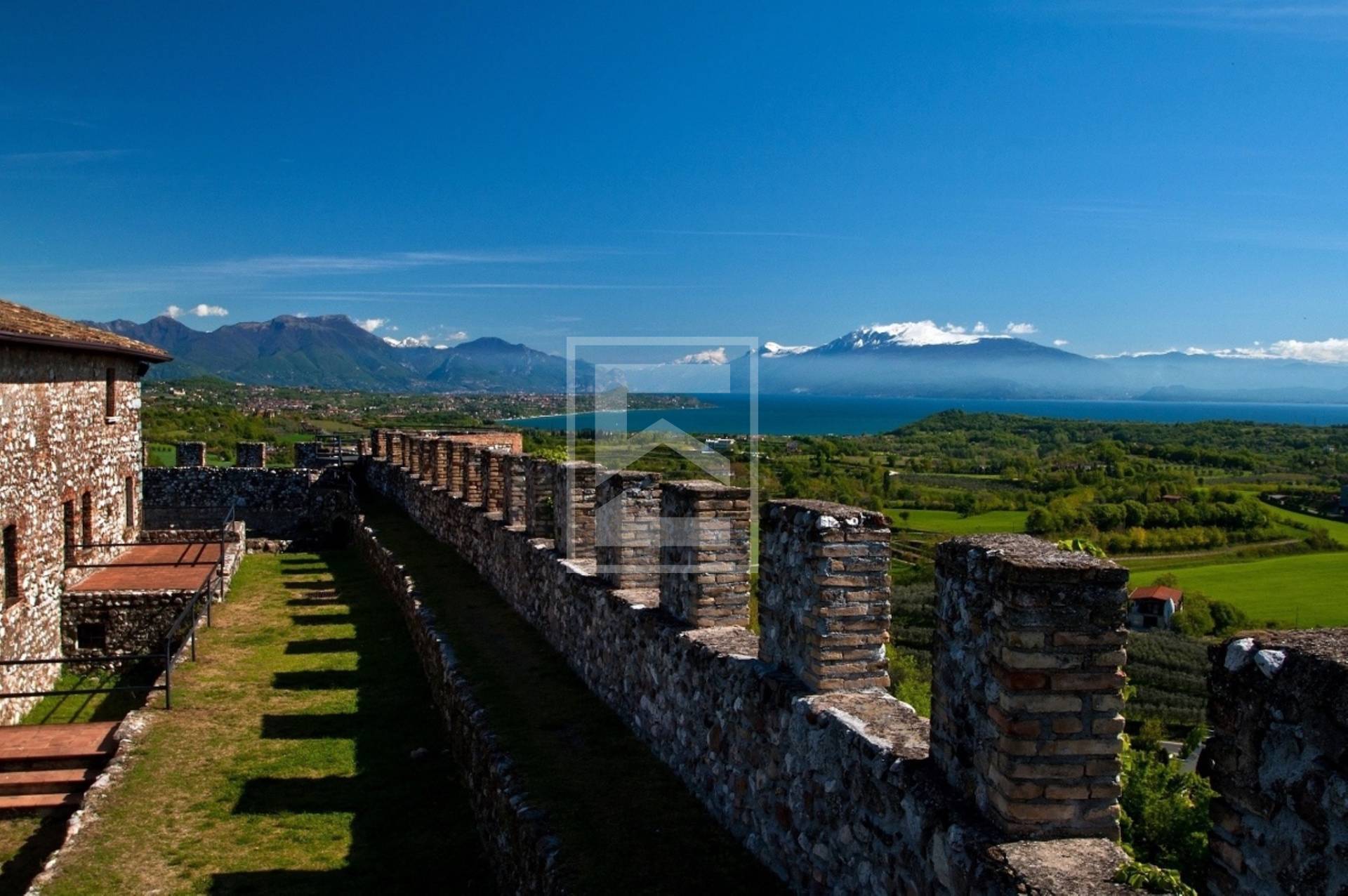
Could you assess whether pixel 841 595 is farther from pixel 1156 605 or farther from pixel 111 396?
pixel 1156 605

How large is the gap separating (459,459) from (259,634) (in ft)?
15.2

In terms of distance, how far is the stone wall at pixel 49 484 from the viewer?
13078mm

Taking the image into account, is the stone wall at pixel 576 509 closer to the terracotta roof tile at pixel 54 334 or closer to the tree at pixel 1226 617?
the terracotta roof tile at pixel 54 334

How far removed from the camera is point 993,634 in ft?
11.3

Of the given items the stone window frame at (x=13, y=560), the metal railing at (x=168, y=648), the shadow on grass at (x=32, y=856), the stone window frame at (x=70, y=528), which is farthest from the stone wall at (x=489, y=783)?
the stone window frame at (x=70, y=528)

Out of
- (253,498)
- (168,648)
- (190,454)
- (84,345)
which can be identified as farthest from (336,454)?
(168,648)

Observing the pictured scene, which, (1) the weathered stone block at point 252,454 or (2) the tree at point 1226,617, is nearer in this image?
(2) the tree at point 1226,617

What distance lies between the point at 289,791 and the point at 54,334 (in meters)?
9.32

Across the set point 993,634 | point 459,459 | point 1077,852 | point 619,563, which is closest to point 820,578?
point 993,634

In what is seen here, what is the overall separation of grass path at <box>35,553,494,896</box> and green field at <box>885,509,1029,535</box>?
2122cm

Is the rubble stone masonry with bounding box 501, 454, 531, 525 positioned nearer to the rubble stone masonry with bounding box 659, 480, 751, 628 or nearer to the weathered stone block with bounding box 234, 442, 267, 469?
the rubble stone masonry with bounding box 659, 480, 751, 628

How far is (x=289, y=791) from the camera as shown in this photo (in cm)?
845

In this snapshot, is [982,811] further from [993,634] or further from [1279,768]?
[1279,768]

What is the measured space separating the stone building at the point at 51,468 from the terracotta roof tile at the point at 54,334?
32 mm
